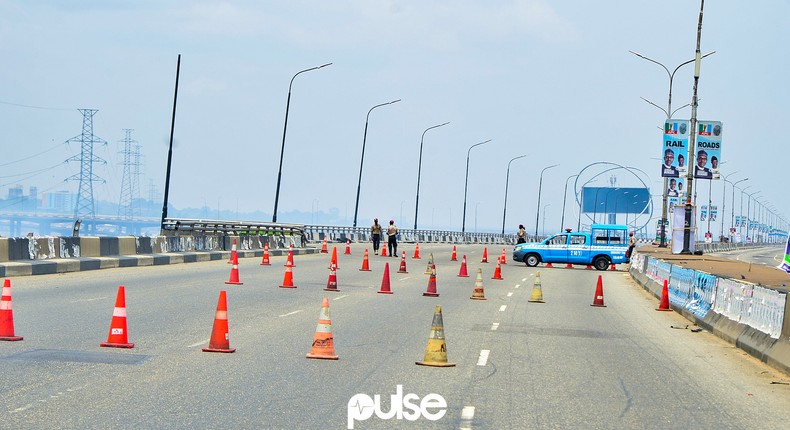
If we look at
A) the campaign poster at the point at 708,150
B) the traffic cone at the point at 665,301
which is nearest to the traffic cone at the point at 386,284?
the traffic cone at the point at 665,301

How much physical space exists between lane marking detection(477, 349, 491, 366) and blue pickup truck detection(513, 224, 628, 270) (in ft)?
115

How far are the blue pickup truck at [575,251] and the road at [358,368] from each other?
2550cm

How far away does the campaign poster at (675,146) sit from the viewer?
1854 inches

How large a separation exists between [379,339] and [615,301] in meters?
14.0

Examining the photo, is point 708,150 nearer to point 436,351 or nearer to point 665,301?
point 665,301

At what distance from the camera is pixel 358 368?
1302cm

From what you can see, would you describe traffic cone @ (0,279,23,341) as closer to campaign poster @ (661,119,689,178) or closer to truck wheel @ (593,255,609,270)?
campaign poster @ (661,119,689,178)

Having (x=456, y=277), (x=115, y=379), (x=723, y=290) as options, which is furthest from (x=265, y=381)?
(x=456, y=277)

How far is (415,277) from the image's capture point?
35.5 meters

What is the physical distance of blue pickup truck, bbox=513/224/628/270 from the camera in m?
50.3

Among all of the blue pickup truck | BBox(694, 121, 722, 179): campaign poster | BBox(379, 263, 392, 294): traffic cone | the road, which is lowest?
the road

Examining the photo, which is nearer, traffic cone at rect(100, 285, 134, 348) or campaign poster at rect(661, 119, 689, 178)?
traffic cone at rect(100, 285, 134, 348)

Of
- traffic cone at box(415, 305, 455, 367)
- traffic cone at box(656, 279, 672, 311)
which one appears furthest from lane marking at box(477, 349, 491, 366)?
traffic cone at box(656, 279, 672, 311)

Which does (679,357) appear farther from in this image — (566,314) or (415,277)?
(415,277)
